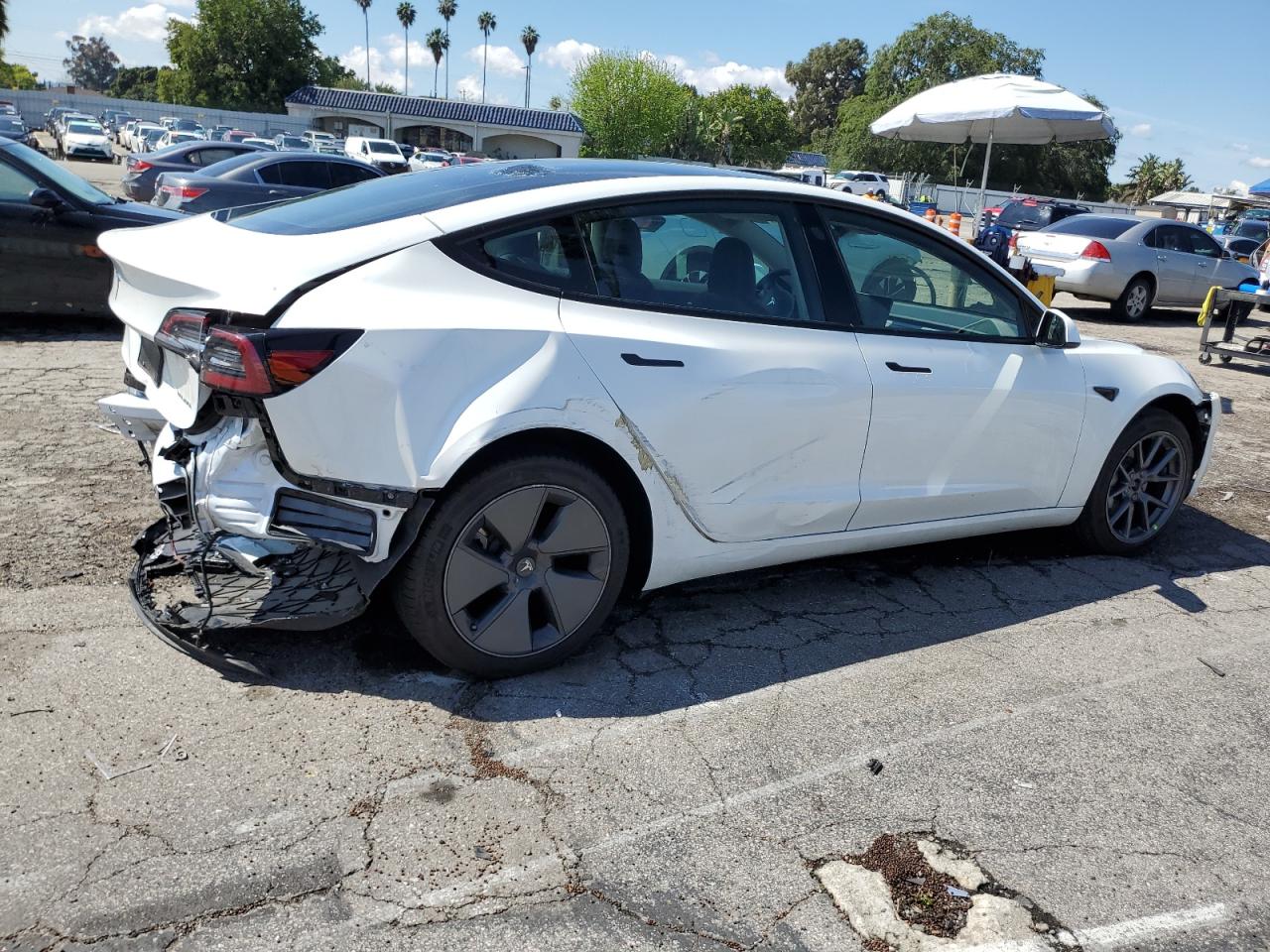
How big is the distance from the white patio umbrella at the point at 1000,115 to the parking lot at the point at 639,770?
10.8m

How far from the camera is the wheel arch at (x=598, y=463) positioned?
3113 mm

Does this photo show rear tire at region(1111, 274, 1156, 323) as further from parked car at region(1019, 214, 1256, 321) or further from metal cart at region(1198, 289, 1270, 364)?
metal cart at region(1198, 289, 1270, 364)

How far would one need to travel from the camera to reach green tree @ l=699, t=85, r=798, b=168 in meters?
86.6

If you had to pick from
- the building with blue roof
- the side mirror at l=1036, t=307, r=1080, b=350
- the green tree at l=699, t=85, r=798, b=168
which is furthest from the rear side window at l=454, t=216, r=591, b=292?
the green tree at l=699, t=85, r=798, b=168

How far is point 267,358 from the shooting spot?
2.82 m

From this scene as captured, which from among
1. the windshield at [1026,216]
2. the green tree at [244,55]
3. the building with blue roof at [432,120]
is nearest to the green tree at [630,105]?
the building with blue roof at [432,120]

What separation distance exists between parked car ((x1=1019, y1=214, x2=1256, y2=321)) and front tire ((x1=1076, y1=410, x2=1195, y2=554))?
10511mm

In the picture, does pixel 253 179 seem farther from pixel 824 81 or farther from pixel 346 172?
pixel 824 81

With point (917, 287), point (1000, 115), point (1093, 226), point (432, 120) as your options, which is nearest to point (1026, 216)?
point (1093, 226)

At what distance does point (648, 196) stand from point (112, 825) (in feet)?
8.18

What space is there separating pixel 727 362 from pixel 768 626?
109cm

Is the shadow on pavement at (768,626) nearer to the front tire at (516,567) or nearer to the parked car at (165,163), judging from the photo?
the front tire at (516,567)

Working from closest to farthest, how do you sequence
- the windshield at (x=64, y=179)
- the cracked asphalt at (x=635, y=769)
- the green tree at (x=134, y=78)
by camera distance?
the cracked asphalt at (x=635, y=769)
the windshield at (x=64, y=179)
the green tree at (x=134, y=78)

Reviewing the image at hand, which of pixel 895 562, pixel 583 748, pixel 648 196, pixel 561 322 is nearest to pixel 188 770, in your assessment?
pixel 583 748
